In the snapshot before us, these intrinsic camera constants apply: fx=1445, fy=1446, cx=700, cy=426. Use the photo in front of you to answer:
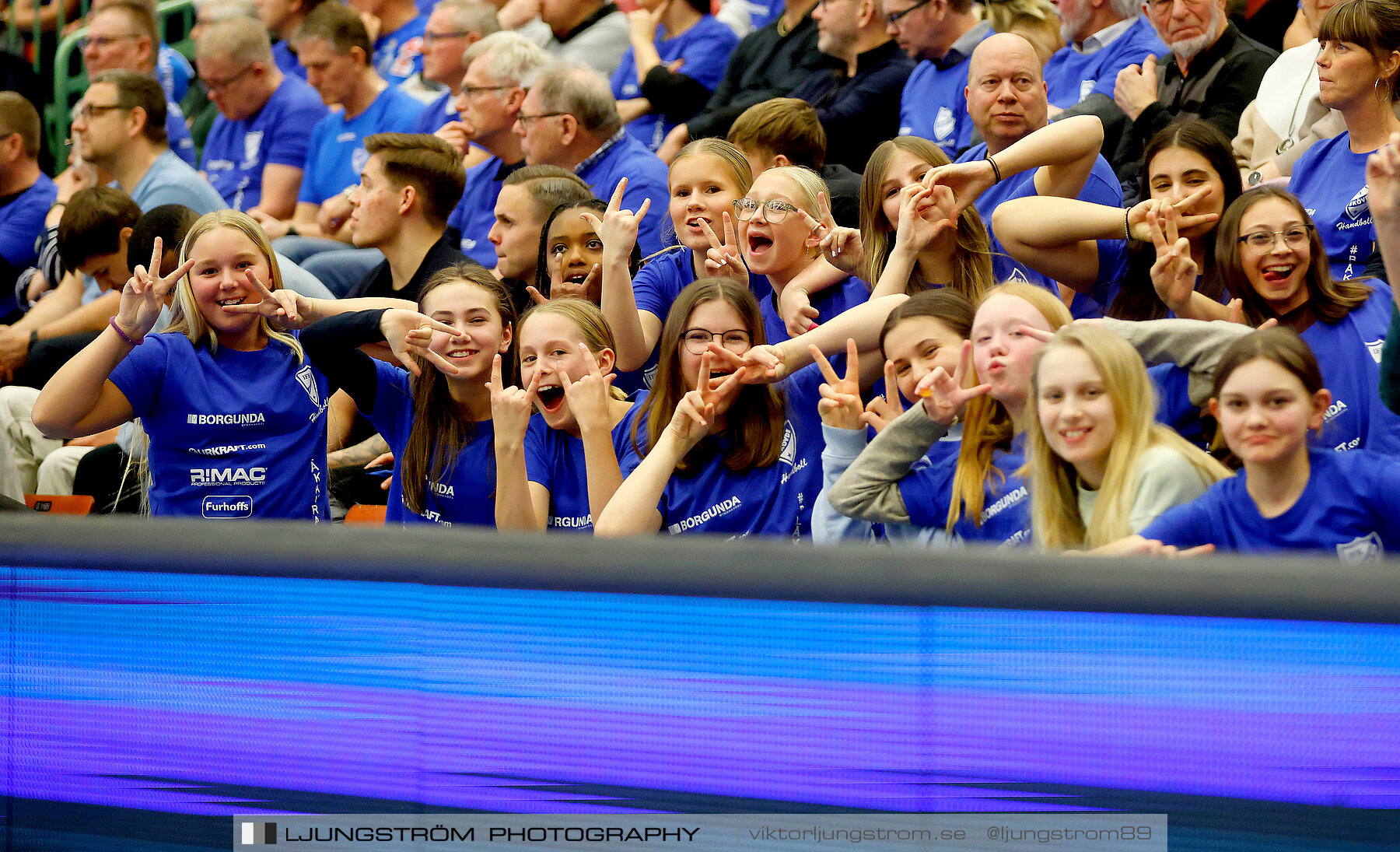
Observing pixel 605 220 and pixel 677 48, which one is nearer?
pixel 605 220

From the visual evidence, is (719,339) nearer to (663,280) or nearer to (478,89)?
(663,280)

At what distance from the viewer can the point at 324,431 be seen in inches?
152

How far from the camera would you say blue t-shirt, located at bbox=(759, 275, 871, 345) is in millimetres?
3797

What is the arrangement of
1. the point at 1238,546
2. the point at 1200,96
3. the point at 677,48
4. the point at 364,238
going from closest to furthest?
the point at 1238,546
the point at 1200,96
the point at 364,238
the point at 677,48

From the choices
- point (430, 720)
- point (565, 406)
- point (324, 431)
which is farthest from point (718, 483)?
point (430, 720)

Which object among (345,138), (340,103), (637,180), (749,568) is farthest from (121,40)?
(749,568)

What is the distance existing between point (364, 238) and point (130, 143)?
5.69ft

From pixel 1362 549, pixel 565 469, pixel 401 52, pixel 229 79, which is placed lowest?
pixel 1362 549

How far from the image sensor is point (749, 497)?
3270 millimetres

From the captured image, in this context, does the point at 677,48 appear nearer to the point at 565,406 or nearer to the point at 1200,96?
the point at 1200,96

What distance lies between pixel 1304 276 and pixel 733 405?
127 centimetres

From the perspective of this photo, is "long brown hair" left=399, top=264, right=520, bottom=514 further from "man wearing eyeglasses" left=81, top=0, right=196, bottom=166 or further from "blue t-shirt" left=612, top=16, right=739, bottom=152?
"man wearing eyeglasses" left=81, top=0, right=196, bottom=166

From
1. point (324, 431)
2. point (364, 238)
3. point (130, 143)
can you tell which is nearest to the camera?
point (324, 431)

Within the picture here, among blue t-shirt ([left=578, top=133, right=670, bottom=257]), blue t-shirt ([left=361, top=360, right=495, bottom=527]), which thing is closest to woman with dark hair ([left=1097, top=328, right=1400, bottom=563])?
blue t-shirt ([left=361, top=360, right=495, bottom=527])
